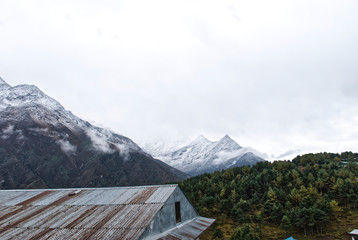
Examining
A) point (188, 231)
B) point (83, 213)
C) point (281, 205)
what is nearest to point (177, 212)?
point (188, 231)

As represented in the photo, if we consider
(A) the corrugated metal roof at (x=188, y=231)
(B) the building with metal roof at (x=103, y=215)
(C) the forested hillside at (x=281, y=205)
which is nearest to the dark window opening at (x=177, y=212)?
(B) the building with metal roof at (x=103, y=215)

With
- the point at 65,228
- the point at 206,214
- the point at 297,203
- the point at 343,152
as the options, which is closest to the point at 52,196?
the point at 65,228

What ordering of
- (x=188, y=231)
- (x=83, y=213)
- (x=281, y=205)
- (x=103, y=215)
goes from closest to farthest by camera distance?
(x=103, y=215), (x=83, y=213), (x=188, y=231), (x=281, y=205)

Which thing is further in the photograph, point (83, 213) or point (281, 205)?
point (281, 205)

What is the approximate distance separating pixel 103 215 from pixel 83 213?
2.16m

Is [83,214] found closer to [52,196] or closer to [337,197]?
[52,196]

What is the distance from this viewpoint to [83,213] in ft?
65.3

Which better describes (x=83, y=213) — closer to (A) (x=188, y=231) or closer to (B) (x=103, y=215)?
(B) (x=103, y=215)

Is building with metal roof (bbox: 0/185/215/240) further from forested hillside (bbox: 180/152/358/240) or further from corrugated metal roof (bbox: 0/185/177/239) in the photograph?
forested hillside (bbox: 180/152/358/240)

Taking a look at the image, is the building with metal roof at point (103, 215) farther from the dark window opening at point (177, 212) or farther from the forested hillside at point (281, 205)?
the forested hillside at point (281, 205)

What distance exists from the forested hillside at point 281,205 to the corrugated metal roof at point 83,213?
2345 centimetres

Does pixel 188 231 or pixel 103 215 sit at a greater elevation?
pixel 103 215

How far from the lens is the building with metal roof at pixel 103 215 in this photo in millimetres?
16922

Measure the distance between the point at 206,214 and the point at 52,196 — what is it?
151ft
